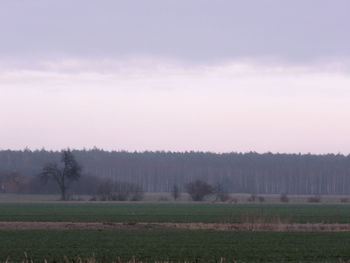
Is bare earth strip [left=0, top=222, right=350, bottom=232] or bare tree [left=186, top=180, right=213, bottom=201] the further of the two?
bare tree [left=186, top=180, right=213, bottom=201]

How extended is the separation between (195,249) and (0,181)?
475ft

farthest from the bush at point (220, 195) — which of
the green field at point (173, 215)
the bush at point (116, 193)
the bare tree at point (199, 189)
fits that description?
the green field at point (173, 215)

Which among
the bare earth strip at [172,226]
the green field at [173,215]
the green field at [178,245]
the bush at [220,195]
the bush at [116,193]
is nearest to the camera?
the green field at [178,245]

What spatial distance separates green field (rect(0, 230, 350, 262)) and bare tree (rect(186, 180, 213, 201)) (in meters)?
90.7

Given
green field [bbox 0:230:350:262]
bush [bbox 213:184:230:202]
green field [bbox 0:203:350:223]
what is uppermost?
bush [bbox 213:184:230:202]

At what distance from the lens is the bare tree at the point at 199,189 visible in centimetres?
14438

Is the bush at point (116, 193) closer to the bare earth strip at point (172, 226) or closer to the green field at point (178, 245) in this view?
the bare earth strip at point (172, 226)

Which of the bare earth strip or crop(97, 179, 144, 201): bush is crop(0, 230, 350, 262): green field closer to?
the bare earth strip

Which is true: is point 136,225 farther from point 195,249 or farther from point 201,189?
point 201,189

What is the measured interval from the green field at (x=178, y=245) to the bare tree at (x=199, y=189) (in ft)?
298

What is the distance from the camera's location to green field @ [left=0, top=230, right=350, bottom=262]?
36.3 m

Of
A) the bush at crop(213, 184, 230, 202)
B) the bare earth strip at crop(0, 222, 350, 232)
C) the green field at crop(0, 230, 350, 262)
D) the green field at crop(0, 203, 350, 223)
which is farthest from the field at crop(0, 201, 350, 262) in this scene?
the bush at crop(213, 184, 230, 202)

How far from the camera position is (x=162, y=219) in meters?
70.9

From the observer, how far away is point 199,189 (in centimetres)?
14538
